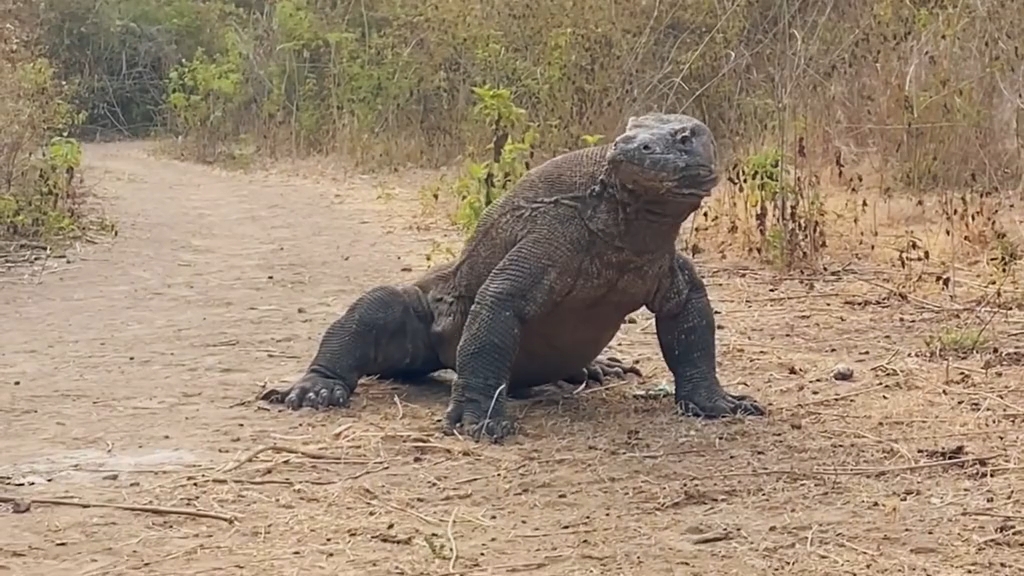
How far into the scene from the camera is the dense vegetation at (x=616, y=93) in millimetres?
9758

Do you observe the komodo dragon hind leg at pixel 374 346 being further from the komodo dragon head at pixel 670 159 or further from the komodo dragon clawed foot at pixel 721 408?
the komodo dragon head at pixel 670 159

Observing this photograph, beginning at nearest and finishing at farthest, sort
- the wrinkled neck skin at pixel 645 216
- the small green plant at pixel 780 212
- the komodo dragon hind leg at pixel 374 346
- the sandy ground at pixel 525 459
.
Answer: the sandy ground at pixel 525 459, the wrinkled neck skin at pixel 645 216, the komodo dragon hind leg at pixel 374 346, the small green plant at pixel 780 212

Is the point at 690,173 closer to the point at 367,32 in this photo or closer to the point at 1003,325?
the point at 1003,325

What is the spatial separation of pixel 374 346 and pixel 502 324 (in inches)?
33.7

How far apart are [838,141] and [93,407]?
6.38 meters

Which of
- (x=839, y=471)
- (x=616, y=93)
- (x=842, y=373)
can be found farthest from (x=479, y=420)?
(x=616, y=93)

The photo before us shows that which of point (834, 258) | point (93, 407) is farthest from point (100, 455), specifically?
point (834, 258)

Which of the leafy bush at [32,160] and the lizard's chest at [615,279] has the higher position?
the lizard's chest at [615,279]

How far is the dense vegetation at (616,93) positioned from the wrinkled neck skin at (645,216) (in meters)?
3.48

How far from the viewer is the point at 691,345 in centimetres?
536

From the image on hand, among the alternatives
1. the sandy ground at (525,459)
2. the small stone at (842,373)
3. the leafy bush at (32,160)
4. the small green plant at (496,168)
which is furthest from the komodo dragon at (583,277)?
the leafy bush at (32,160)

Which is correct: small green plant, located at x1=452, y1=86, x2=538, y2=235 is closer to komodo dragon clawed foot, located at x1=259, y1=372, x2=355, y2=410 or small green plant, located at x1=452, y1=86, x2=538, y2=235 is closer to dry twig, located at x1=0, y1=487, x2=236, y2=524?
komodo dragon clawed foot, located at x1=259, y1=372, x2=355, y2=410

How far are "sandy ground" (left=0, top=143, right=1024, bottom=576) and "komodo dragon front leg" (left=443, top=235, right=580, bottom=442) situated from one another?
15 centimetres

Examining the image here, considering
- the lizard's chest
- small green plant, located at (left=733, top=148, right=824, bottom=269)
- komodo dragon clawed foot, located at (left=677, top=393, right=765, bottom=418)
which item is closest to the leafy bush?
small green plant, located at (left=733, top=148, right=824, bottom=269)
